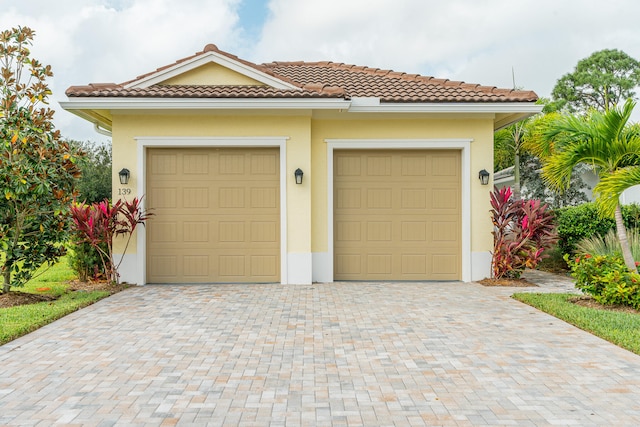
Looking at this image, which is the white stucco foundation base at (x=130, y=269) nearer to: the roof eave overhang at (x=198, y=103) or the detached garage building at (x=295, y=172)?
the detached garage building at (x=295, y=172)

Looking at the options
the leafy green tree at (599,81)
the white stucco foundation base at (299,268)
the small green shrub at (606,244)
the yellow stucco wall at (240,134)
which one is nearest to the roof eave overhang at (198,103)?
the yellow stucco wall at (240,134)

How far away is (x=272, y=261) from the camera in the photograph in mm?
10172

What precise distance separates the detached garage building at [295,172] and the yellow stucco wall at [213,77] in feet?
0.07

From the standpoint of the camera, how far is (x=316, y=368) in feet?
15.6

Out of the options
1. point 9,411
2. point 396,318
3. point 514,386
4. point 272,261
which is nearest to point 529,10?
point 272,261

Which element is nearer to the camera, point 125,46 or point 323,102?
point 323,102

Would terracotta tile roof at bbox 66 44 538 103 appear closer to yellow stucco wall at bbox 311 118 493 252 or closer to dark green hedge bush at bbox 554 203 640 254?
yellow stucco wall at bbox 311 118 493 252

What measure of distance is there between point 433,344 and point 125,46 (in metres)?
14.3

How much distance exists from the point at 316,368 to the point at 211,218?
19.6ft

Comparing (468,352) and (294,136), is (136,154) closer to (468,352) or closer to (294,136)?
(294,136)

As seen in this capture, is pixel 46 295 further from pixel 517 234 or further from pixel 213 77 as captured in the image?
pixel 517 234

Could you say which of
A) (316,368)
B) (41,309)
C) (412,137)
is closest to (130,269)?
(41,309)

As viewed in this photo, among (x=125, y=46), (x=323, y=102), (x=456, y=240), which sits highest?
(x=125, y=46)

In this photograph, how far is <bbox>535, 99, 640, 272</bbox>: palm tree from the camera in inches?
293
